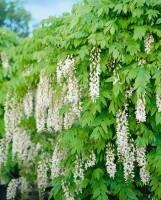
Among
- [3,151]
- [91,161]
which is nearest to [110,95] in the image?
[91,161]

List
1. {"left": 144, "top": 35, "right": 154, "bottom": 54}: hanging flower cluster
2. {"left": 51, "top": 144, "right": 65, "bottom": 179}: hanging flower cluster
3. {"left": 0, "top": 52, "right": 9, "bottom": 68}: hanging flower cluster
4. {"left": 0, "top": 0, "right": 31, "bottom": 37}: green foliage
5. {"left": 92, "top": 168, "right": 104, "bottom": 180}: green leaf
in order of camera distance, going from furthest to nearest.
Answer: {"left": 0, "top": 0, "right": 31, "bottom": 37}: green foliage → {"left": 0, "top": 52, "right": 9, "bottom": 68}: hanging flower cluster → {"left": 51, "top": 144, "right": 65, "bottom": 179}: hanging flower cluster → {"left": 92, "top": 168, "right": 104, "bottom": 180}: green leaf → {"left": 144, "top": 35, "right": 154, "bottom": 54}: hanging flower cluster

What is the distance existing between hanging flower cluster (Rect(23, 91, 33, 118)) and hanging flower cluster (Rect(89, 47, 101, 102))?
3.39 metres

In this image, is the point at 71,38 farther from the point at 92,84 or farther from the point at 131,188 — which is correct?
the point at 131,188

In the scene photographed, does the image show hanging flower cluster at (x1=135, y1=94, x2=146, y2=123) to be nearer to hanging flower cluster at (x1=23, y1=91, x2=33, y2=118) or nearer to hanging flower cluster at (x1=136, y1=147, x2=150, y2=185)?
hanging flower cluster at (x1=136, y1=147, x2=150, y2=185)

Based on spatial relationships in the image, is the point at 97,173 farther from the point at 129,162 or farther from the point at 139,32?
the point at 139,32

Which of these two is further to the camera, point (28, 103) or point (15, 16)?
point (15, 16)

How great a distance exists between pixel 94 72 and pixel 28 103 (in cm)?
353

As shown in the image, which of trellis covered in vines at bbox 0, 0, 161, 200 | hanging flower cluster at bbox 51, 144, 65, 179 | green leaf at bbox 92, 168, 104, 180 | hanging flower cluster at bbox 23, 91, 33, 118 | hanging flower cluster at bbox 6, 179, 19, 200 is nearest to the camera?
trellis covered in vines at bbox 0, 0, 161, 200

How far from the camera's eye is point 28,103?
9250 millimetres

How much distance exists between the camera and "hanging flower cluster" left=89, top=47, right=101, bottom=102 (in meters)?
6.04

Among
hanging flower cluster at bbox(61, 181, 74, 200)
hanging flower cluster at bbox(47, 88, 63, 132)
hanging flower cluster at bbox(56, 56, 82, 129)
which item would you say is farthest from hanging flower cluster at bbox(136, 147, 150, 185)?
hanging flower cluster at bbox(47, 88, 63, 132)

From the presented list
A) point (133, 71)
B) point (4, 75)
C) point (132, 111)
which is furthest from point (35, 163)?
point (133, 71)

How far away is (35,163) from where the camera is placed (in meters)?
10.5

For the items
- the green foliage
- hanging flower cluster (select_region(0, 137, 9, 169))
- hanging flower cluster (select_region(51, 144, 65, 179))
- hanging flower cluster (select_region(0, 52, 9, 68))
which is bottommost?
hanging flower cluster (select_region(51, 144, 65, 179))
